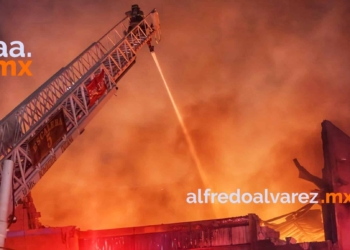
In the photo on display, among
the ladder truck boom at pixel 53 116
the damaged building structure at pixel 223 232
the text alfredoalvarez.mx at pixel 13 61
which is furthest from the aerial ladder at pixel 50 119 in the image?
the damaged building structure at pixel 223 232

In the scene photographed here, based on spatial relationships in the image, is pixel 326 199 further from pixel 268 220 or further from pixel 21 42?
pixel 21 42

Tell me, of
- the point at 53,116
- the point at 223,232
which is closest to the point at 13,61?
the point at 53,116

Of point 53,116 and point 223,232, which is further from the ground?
point 53,116

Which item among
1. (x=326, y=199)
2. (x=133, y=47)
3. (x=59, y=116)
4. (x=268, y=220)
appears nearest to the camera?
(x=59, y=116)

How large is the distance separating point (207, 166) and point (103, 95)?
8268mm

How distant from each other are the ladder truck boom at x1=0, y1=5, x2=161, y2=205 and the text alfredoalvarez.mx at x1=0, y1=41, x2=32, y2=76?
10.5ft

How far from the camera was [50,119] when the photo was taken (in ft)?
31.6

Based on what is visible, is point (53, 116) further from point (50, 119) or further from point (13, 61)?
point (13, 61)

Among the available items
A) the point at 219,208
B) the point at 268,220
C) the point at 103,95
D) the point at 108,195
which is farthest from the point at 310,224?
the point at 103,95

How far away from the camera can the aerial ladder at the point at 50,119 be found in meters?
8.98

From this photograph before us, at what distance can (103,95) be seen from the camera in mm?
12258

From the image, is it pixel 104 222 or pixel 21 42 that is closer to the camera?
pixel 21 42

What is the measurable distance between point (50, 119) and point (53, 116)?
0.15m

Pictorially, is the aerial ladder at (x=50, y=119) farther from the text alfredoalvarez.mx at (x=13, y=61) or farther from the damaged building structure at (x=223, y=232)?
the damaged building structure at (x=223, y=232)
